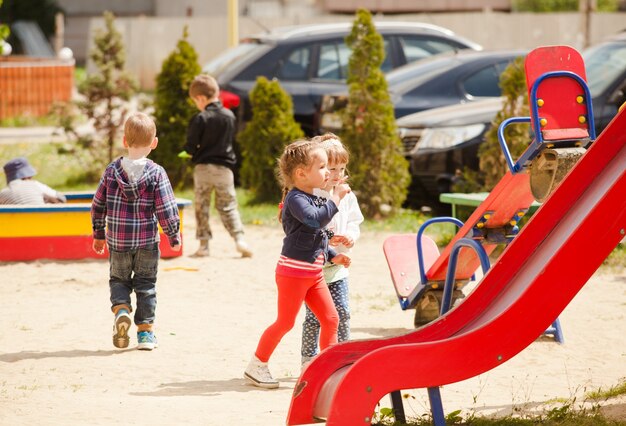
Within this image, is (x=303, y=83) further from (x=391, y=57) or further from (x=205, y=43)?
(x=205, y=43)

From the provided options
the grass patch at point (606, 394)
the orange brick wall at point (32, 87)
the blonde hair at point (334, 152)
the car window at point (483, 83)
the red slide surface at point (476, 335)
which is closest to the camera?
the red slide surface at point (476, 335)

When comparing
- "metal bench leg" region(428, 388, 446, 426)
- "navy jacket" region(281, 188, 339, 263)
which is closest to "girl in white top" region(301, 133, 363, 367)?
"navy jacket" region(281, 188, 339, 263)

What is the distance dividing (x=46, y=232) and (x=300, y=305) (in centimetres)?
436

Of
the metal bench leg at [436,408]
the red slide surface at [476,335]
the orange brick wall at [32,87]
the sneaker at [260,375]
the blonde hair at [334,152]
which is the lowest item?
the orange brick wall at [32,87]

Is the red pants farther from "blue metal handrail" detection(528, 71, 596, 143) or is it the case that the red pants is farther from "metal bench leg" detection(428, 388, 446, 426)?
"blue metal handrail" detection(528, 71, 596, 143)

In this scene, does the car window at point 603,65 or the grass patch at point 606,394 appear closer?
the grass patch at point 606,394

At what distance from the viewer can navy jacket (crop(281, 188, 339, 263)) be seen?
5.43 meters

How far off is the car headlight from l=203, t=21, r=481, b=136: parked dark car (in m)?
1.72

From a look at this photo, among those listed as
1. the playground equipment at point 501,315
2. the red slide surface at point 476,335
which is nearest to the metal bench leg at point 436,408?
the playground equipment at point 501,315

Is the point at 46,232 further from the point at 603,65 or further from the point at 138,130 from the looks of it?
the point at 603,65

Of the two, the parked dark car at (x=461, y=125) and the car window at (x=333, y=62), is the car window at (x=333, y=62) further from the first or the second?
the parked dark car at (x=461, y=125)

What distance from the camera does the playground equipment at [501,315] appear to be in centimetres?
451

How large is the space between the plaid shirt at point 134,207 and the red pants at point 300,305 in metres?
1.09

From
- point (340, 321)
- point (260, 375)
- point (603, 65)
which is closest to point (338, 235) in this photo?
point (340, 321)
